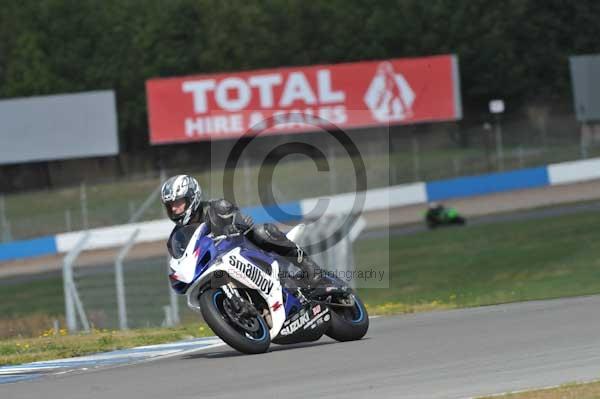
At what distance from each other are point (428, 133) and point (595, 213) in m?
11.9

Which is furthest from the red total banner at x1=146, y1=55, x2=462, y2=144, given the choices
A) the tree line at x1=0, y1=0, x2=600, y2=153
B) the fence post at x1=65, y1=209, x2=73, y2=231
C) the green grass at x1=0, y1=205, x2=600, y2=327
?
the green grass at x1=0, y1=205, x2=600, y2=327

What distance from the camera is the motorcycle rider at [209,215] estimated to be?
990cm

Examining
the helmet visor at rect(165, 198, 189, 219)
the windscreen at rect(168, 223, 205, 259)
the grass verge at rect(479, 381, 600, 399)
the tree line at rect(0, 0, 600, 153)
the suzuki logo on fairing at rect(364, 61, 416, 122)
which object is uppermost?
the tree line at rect(0, 0, 600, 153)

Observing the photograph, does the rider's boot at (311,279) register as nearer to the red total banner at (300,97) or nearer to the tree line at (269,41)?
the red total banner at (300,97)

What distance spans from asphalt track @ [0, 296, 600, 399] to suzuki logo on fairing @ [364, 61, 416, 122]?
31708mm

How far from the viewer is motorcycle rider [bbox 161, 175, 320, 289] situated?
32.5ft

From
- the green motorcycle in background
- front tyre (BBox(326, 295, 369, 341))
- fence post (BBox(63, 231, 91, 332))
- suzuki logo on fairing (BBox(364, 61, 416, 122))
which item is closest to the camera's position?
front tyre (BBox(326, 295, 369, 341))

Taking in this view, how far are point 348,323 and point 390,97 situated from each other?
32650 mm

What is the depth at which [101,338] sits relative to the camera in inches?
498

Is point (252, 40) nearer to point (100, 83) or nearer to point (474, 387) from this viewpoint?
point (100, 83)

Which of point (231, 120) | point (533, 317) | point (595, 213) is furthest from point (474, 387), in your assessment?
point (231, 120)

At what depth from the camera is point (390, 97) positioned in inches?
1687

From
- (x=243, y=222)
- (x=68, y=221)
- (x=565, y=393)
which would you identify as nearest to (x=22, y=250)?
(x=68, y=221)

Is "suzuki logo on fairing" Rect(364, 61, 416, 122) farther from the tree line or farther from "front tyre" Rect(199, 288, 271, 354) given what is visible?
A: "front tyre" Rect(199, 288, 271, 354)
